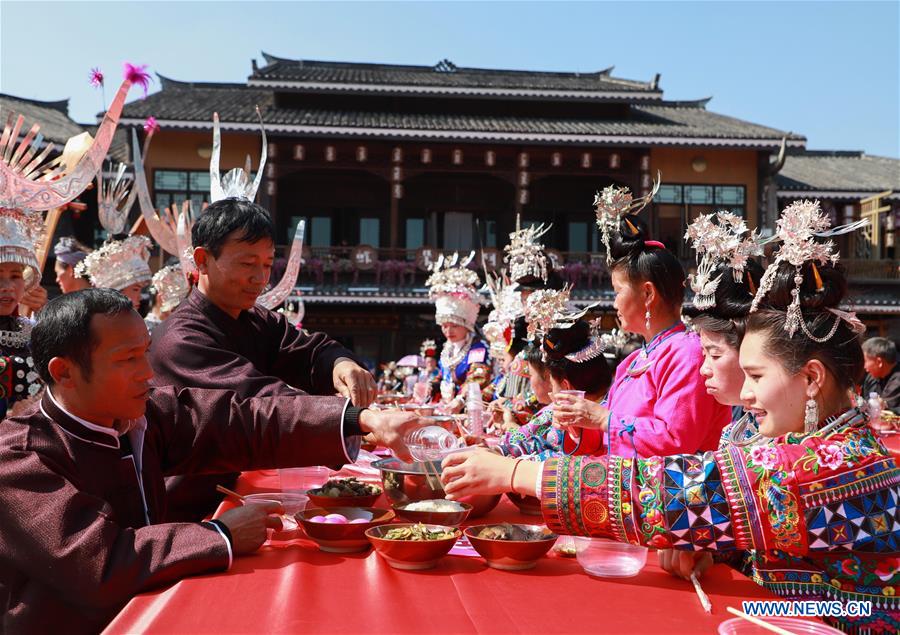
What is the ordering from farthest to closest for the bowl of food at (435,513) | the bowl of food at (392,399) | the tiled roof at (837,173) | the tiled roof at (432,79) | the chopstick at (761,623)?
the tiled roof at (837,173), the tiled roof at (432,79), the bowl of food at (392,399), the bowl of food at (435,513), the chopstick at (761,623)

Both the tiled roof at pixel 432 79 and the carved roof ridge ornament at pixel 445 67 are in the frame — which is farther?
the carved roof ridge ornament at pixel 445 67

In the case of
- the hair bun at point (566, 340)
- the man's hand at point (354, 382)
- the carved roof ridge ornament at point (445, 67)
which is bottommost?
the man's hand at point (354, 382)

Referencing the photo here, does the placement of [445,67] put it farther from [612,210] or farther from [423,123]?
[612,210]

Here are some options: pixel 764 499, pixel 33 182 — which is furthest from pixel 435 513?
pixel 33 182

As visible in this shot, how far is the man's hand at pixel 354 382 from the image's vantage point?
261 cm

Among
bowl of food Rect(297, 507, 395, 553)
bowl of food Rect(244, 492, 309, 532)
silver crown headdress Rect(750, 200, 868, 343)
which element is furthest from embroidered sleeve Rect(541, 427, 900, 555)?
bowl of food Rect(244, 492, 309, 532)

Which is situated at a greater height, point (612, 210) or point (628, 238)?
point (612, 210)

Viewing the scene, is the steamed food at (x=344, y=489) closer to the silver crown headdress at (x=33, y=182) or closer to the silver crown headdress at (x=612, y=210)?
the silver crown headdress at (x=612, y=210)

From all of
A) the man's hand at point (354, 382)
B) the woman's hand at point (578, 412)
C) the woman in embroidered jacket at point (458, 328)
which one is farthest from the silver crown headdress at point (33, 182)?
the woman in embroidered jacket at point (458, 328)

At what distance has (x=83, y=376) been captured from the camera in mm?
1901

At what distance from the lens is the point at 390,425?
214 centimetres

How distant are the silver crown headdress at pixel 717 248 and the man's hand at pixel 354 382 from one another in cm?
114

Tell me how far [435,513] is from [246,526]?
0.49 meters

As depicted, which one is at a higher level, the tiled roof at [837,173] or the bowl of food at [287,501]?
the tiled roof at [837,173]
